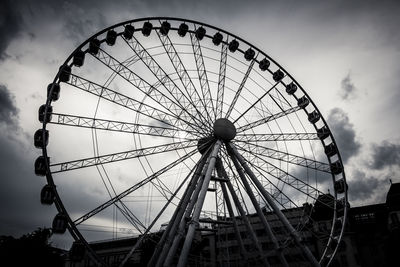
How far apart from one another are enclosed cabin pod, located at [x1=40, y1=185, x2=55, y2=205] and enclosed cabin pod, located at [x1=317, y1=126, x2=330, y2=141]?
18.9m

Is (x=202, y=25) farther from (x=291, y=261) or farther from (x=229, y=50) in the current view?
(x=291, y=261)

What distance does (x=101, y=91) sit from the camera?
53.2 ft

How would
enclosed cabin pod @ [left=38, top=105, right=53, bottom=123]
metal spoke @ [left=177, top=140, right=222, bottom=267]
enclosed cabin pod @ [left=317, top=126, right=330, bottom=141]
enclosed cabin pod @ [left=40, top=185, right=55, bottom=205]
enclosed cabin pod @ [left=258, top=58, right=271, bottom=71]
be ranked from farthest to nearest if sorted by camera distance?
enclosed cabin pod @ [left=258, top=58, right=271, bottom=71], enclosed cabin pod @ [left=317, top=126, right=330, bottom=141], enclosed cabin pod @ [left=38, top=105, right=53, bottom=123], enclosed cabin pod @ [left=40, top=185, right=55, bottom=205], metal spoke @ [left=177, top=140, right=222, bottom=267]

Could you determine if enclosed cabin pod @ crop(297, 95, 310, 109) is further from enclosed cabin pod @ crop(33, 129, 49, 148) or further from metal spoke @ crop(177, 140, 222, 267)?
enclosed cabin pod @ crop(33, 129, 49, 148)

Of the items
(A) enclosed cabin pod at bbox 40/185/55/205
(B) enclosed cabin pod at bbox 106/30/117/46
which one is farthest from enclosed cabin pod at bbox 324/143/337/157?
(A) enclosed cabin pod at bbox 40/185/55/205

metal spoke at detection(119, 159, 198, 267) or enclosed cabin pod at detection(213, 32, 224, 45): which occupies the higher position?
enclosed cabin pod at detection(213, 32, 224, 45)

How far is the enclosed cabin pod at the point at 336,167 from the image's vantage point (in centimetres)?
2073

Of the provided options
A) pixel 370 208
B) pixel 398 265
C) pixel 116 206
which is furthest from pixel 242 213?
pixel 370 208

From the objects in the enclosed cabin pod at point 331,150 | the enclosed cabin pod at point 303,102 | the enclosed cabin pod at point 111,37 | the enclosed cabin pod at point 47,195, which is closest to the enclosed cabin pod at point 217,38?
the enclosed cabin pod at point 111,37

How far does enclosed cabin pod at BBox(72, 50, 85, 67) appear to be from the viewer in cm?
1777

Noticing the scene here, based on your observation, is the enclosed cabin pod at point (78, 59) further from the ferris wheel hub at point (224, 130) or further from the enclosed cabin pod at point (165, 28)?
the ferris wheel hub at point (224, 130)

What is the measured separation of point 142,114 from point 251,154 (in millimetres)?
7855

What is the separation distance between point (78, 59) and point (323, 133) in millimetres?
18757

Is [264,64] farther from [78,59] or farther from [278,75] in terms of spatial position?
[78,59]
